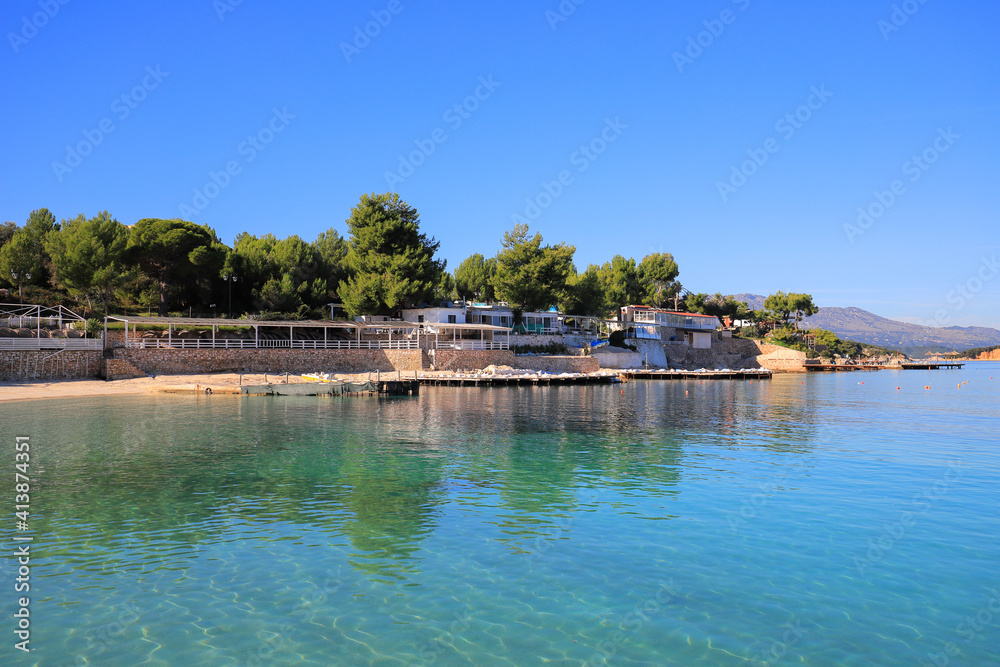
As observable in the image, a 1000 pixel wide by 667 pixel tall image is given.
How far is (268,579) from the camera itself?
960cm

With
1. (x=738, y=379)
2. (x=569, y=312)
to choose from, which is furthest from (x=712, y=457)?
(x=569, y=312)

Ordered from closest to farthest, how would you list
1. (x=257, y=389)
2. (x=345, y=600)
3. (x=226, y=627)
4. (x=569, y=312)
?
(x=226, y=627) < (x=345, y=600) < (x=257, y=389) < (x=569, y=312)

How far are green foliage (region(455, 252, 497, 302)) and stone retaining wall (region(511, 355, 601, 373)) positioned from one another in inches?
1245

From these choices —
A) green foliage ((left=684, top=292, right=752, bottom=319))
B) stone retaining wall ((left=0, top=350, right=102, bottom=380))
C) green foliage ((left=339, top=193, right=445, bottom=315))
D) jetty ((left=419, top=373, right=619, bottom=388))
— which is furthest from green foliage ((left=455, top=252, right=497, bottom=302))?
stone retaining wall ((left=0, top=350, right=102, bottom=380))

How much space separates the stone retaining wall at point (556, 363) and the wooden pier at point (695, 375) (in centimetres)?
434

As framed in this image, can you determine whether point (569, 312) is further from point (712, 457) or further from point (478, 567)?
point (478, 567)

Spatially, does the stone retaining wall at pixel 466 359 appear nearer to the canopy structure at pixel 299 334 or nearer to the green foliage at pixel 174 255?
the canopy structure at pixel 299 334

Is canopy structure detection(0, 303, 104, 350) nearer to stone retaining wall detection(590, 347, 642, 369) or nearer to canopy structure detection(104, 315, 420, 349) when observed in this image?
canopy structure detection(104, 315, 420, 349)

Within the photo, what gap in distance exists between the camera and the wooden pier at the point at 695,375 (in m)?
67.9

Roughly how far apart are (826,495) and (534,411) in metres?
19.8

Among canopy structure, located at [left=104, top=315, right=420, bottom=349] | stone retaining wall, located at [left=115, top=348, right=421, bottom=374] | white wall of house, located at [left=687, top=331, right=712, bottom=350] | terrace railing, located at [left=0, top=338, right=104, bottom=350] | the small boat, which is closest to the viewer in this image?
terrace railing, located at [left=0, top=338, right=104, bottom=350]

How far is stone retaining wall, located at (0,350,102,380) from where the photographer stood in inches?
1588

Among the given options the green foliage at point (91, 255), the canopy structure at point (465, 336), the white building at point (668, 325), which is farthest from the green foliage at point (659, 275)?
the green foliage at point (91, 255)

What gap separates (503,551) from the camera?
10984 millimetres
